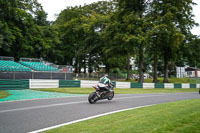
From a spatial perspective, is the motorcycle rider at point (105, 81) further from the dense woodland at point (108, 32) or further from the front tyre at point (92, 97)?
the dense woodland at point (108, 32)

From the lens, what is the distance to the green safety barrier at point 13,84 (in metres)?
18.3

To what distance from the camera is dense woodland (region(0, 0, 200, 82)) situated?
28.7 m

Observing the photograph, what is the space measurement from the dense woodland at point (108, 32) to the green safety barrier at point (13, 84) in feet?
28.4

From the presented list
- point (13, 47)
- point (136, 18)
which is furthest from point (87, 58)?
point (136, 18)

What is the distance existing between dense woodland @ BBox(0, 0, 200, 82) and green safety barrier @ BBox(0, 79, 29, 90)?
8642 millimetres

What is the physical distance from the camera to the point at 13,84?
18.9m

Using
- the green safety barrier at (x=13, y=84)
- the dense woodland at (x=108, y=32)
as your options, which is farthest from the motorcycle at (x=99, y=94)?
the dense woodland at (x=108, y=32)

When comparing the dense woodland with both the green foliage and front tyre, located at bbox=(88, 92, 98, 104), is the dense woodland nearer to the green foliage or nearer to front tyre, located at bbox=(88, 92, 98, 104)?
the green foliage

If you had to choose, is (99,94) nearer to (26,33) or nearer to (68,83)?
(68,83)

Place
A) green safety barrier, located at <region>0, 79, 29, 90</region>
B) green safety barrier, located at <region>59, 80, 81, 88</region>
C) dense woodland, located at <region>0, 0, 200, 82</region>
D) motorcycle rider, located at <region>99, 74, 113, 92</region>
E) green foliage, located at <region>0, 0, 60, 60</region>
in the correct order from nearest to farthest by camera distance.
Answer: motorcycle rider, located at <region>99, 74, 113, 92</region> → green safety barrier, located at <region>0, 79, 29, 90</region> → green safety barrier, located at <region>59, 80, 81, 88</region> → dense woodland, located at <region>0, 0, 200, 82</region> → green foliage, located at <region>0, 0, 60, 60</region>

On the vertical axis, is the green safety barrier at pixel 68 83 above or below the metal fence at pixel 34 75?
below

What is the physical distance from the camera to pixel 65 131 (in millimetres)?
4996

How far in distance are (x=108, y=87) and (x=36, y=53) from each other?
1307 inches

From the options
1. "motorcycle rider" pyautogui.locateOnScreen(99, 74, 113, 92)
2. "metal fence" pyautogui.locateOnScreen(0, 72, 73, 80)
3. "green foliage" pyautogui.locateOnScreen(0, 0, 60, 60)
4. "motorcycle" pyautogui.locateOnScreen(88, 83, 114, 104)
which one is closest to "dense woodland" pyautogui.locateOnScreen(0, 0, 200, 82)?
"green foliage" pyautogui.locateOnScreen(0, 0, 60, 60)
